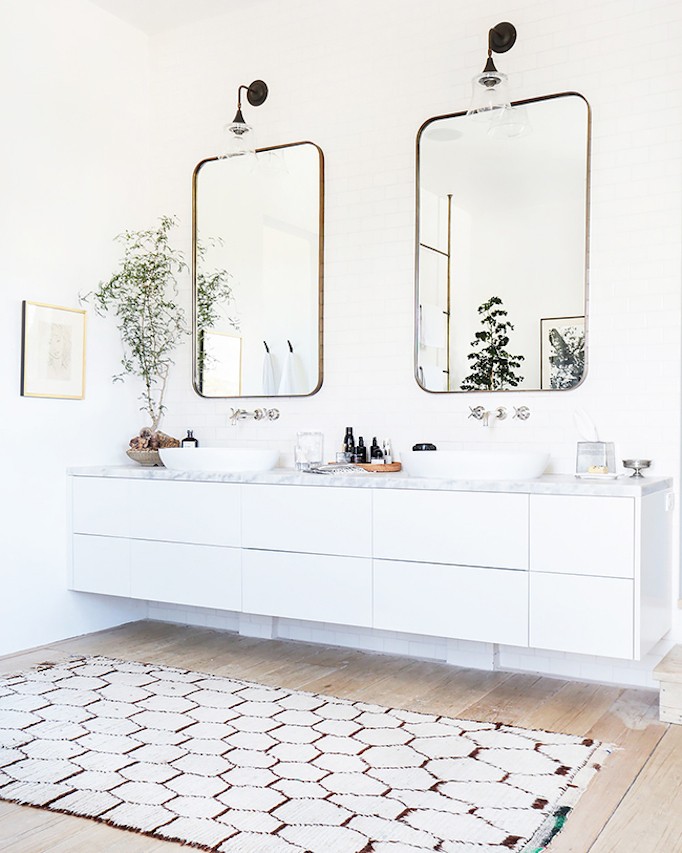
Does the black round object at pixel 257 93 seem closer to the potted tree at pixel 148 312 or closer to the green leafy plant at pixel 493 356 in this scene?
the potted tree at pixel 148 312

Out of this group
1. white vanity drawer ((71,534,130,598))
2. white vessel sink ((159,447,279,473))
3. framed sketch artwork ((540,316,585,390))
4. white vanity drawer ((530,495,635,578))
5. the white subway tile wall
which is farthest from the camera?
white vanity drawer ((71,534,130,598))

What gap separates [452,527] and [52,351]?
219cm

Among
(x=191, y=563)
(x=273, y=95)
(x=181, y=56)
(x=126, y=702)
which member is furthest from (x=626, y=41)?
(x=126, y=702)

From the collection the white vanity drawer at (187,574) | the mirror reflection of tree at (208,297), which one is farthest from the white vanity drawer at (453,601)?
the mirror reflection of tree at (208,297)

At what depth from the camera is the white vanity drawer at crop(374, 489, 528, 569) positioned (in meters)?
3.29

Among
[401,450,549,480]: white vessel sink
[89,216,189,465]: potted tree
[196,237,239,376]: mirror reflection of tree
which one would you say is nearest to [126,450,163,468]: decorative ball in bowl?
[89,216,189,465]: potted tree

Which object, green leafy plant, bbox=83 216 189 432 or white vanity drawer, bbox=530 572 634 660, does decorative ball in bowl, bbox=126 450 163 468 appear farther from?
white vanity drawer, bbox=530 572 634 660

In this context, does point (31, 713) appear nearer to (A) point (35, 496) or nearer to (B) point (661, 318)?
(A) point (35, 496)


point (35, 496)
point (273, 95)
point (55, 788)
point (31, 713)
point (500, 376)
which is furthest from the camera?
point (273, 95)

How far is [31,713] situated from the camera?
3176mm

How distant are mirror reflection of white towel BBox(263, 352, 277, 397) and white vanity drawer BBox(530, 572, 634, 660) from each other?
179 centimetres

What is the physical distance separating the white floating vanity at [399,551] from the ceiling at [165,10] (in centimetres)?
243

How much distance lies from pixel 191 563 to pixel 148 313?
4.65 ft

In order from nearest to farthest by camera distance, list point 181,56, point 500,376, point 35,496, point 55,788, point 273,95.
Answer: point 55,788 → point 500,376 → point 35,496 → point 273,95 → point 181,56
